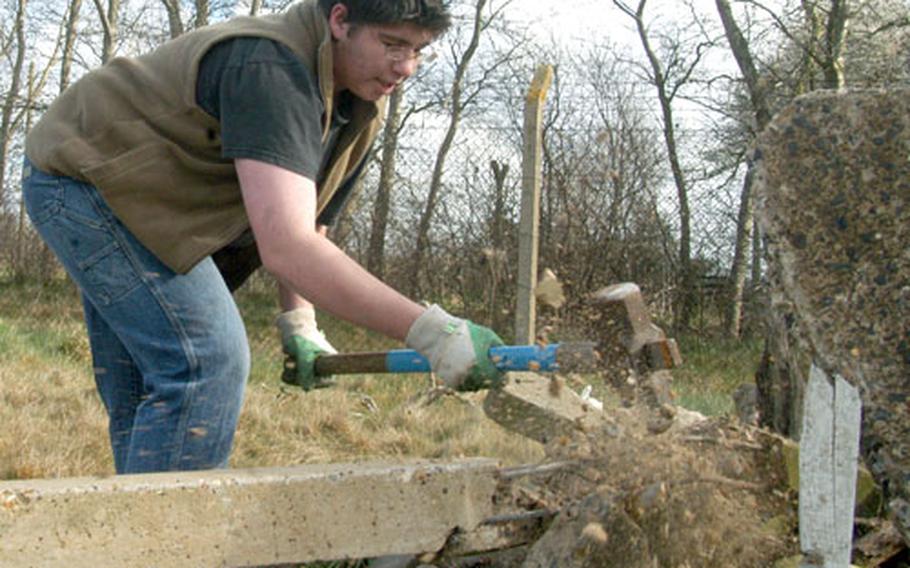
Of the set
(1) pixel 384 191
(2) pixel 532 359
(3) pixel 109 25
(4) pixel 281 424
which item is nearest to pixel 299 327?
(2) pixel 532 359

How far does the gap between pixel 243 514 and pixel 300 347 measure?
3.33ft

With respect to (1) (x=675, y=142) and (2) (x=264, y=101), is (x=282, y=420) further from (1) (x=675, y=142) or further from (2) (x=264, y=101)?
(1) (x=675, y=142)

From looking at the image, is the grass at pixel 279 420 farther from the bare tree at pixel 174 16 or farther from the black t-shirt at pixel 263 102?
the bare tree at pixel 174 16

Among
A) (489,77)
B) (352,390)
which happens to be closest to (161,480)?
(352,390)

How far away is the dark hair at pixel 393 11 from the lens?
7.39 feet

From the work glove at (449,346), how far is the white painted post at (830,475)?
2.18ft

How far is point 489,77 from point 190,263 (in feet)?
43.8

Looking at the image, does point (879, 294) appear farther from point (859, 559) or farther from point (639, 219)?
point (639, 219)

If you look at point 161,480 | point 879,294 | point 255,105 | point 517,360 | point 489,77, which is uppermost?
point 489,77

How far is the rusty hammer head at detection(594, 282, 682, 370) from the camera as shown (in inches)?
99.0

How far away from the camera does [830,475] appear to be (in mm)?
1903

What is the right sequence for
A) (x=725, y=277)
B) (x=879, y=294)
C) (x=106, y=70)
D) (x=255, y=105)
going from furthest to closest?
(x=725, y=277), (x=106, y=70), (x=255, y=105), (x=879, y=294)

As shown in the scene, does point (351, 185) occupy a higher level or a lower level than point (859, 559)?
higher

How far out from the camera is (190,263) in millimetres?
2281
